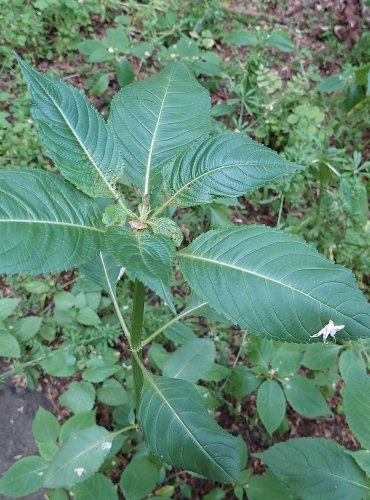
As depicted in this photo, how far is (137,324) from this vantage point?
155 cm

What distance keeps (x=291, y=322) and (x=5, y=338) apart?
1763 mm

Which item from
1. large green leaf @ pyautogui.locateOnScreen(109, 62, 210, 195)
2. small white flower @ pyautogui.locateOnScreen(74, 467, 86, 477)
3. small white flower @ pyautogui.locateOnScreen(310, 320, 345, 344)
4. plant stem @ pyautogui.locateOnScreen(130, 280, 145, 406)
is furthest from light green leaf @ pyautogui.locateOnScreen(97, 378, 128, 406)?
small white flower @ pyautogui.locateOnScreen(310, 320, 345, 344)

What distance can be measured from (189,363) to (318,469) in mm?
651

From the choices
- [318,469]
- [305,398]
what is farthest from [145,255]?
[305,398]

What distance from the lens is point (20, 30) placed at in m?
3.48

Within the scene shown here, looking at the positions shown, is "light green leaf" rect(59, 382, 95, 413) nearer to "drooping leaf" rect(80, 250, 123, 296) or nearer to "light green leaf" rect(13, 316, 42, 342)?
"light green leaf" rect(13, 316, 42, 342)

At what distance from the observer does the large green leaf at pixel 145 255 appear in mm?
1045

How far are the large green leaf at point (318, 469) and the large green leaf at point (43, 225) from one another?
1.30m

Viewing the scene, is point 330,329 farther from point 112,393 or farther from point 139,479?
point 112,393

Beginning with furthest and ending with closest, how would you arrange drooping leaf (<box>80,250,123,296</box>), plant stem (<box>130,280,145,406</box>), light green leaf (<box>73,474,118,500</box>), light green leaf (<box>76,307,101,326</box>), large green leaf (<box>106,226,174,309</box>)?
light green leaf (<box>76,307,101,326</box>) < light green leaf (<box>73,474,118,500</box>) < drooping leaf (<box>80,250,123,296</box>) < plant stem (<box>130,280,145,406</box>) < large green leaf (<box>106,226,174,309</box>)

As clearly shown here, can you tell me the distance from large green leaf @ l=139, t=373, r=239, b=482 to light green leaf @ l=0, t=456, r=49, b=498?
37.5 inches

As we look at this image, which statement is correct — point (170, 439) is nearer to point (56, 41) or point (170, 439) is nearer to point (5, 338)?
point (5, 338)

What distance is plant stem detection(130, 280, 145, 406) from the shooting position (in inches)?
56.6

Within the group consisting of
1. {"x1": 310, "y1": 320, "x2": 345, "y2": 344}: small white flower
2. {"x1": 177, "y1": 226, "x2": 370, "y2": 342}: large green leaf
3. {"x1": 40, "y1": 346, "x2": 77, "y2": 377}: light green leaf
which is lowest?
{"x1": 40, "y1": 346, "x2": 77, "y2": 377}: light green leaf
